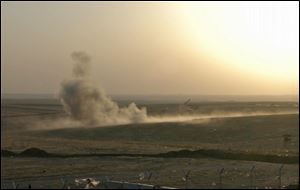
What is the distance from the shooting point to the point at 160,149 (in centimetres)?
4628

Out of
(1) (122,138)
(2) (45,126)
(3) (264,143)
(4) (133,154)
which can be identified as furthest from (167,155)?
(2) (45,126)

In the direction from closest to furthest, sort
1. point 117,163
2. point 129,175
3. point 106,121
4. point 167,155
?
1. point 129,175
2. point 117,163
3. point 167,155
4. point 106,121

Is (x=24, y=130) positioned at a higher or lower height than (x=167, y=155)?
higher

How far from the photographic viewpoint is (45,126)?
76000mm

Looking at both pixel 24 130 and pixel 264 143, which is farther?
pixel 24 130

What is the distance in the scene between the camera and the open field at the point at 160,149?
30.9m

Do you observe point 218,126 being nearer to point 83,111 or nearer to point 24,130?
point 24,130

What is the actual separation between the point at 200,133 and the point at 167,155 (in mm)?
22525

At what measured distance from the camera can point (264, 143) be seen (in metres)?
51.0

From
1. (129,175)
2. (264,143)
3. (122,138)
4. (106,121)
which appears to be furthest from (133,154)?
(106,121)

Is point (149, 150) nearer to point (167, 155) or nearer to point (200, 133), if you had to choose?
point (167, 155)

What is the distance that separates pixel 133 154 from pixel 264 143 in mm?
13777

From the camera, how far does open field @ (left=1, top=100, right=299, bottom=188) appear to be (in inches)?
1216

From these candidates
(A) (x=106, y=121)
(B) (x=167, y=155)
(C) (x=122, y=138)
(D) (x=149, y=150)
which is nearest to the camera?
(B) (x=167, y=155)
